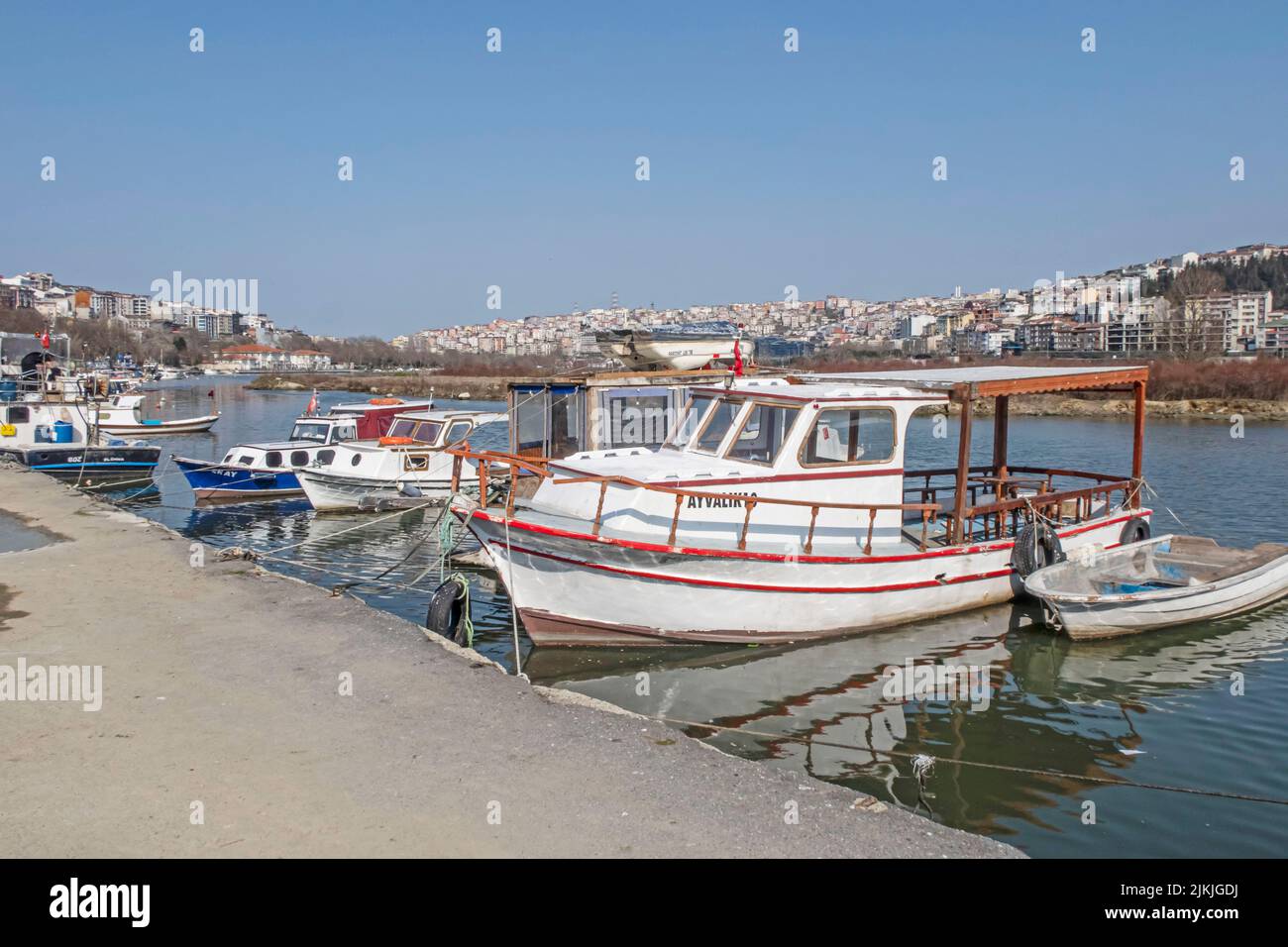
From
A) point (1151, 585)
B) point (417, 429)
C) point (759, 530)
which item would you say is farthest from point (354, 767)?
point (417, 429)

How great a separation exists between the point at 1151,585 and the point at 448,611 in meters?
9.88

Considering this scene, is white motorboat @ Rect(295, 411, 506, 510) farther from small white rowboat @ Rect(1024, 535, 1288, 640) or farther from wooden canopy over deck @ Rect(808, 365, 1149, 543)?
small white rowboat @ Rect(1024, 535, 1288, 640)

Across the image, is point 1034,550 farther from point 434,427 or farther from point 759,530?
point 434,427

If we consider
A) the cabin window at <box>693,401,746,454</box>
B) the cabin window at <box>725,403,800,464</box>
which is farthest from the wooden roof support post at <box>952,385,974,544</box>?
the cabin window at <box>693,401,746,454</box>

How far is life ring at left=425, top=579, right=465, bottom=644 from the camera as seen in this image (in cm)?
1183

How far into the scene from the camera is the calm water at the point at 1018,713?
8.16 m

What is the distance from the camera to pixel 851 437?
13281mm

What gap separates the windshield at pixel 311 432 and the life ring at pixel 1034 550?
19.8m

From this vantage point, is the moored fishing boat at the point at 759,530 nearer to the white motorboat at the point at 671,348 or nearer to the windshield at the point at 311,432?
the white motorboat at the point at 671,348

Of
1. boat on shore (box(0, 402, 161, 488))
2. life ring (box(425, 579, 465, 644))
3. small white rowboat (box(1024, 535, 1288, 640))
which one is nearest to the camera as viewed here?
life ring (box(425, 579, 465, 644))

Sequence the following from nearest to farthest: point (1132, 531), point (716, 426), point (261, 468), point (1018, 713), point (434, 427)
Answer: point (1018, 713)
point (716, 426)
point (1132, 531)
point (261, 468)
point (434, 427)

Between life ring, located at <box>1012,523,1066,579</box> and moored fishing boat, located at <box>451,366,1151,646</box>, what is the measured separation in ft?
0.06

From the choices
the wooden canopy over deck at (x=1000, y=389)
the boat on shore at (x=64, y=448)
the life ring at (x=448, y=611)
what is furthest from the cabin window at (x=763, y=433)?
the boat on shore at (x=64, y=448)
